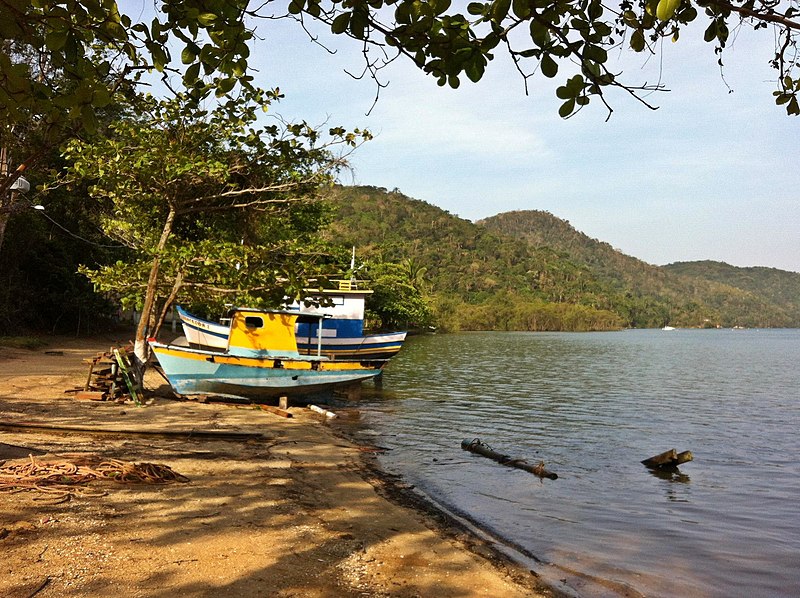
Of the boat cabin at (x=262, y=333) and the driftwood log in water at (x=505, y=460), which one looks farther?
the boat cabin at (x=262, y=333)

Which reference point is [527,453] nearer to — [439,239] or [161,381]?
[161,381]

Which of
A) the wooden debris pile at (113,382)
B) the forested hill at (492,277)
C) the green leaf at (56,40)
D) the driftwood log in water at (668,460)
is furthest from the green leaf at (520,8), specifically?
the forested hill at (492,277)

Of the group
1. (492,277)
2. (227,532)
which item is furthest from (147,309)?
(492,277)

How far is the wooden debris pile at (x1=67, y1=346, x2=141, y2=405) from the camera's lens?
13.5 m

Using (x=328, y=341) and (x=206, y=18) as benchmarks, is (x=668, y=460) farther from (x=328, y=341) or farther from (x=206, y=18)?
(x=328, y=341)

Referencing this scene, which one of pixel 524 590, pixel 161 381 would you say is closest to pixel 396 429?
pixel 161 381

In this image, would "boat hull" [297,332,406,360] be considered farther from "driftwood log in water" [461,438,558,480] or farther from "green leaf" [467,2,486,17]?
"green leaf" [467,2,486,17]

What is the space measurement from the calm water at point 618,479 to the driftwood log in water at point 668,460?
0.29m

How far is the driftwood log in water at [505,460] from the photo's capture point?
1073 cm

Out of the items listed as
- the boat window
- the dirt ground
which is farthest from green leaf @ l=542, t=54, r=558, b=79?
the boat window

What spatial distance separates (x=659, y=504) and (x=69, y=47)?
9.58 metres

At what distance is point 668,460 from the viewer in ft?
38.1

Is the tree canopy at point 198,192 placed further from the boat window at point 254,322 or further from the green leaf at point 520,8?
the green leaf at point 520,8

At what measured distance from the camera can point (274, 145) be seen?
13.5 meters
